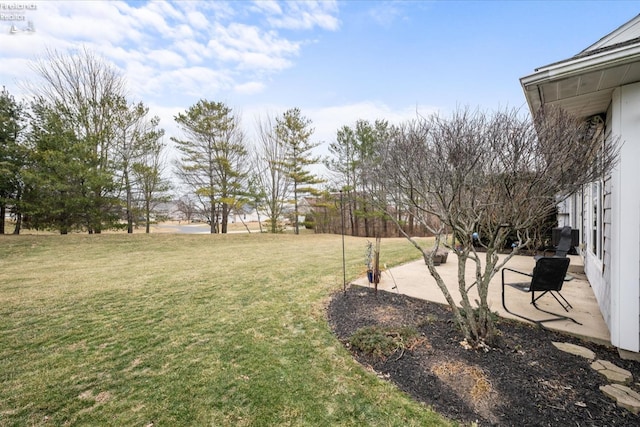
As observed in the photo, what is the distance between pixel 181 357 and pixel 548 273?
4.19 metres

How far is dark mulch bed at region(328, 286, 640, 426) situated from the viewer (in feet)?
5.45

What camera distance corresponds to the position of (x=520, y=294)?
3.98m

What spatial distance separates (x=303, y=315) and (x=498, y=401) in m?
2.28

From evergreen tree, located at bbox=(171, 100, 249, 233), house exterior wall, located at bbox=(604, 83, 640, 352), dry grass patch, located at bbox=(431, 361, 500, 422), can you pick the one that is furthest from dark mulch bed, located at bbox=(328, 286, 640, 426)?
evergreen tree, located at bbox=(171, 100, 249, 233)

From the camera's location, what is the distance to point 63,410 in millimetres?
1805

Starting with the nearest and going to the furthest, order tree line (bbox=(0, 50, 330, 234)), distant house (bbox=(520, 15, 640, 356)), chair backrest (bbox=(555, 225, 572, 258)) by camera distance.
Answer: distant house (bbox=(520, 15, 640, 356)) < chair backrest (bbox=(555, 225, 572, 258)) < tree line (bbox=(0, 50, 330, 234))

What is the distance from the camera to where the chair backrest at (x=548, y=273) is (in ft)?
9.53

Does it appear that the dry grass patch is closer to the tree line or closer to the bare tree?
the bare tree

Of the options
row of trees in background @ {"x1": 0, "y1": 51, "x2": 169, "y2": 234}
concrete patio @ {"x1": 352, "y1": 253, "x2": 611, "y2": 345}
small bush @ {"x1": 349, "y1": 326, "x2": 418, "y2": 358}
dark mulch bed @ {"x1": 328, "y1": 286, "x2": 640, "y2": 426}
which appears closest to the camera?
dark mulch bed @ {"x1": 328, "y1": 286, "x2": 640, "y2": 426}

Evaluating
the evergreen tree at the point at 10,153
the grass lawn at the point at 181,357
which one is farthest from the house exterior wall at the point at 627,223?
the evergreen tree at the point at 10,153

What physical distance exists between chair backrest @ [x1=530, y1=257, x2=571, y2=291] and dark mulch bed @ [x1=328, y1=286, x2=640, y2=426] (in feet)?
1.73

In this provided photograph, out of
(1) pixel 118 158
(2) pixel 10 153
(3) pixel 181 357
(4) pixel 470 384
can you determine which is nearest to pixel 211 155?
(1) pixel 118 158

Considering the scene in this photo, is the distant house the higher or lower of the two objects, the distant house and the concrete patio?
the higher

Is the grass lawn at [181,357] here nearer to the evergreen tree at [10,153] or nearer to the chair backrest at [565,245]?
the chair backrest at [565,245]
